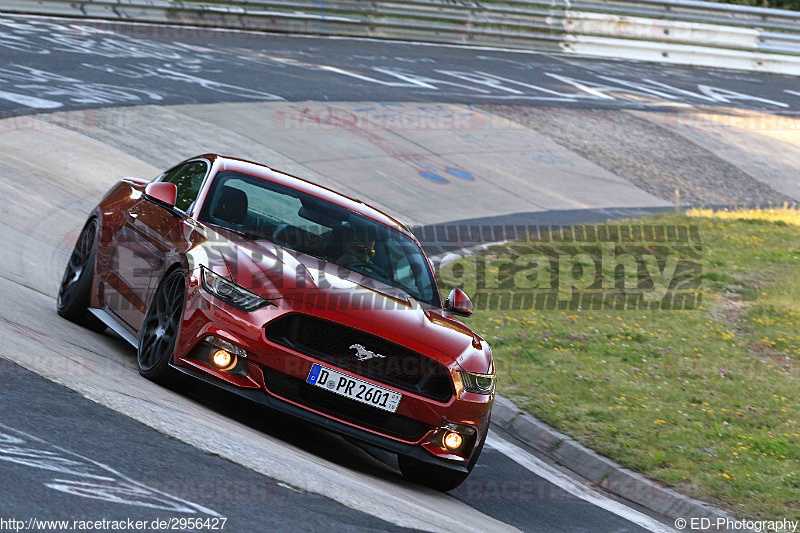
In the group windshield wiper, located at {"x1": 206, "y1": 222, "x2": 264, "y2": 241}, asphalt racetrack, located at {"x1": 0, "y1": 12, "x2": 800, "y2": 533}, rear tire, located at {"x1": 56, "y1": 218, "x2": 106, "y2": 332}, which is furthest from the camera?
rear tire, located at {"x1": 56, "y1": 218, "x2": 106, "y2": 332}

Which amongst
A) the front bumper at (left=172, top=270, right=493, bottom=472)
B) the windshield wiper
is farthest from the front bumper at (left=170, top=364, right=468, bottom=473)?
the windshield wiper

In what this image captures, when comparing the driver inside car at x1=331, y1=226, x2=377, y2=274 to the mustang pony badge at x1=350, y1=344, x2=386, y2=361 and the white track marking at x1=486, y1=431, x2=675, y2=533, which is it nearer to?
the mustang pony badge at x1=350, y1=344, x2=386, y2=361

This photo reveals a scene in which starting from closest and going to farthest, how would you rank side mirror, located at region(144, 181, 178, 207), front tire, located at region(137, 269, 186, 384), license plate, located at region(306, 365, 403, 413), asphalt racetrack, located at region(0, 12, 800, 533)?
asphalt racetrack, located at region(0, 12, 800, 533)
license plate, located at region(306, 365, 403, 413)
front tire, located at region(137, 269, 186, 384)
side mirror, located at region(144, 181, 178, 207)

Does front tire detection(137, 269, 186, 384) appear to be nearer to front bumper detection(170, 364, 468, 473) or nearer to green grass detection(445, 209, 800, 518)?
front bumper detection(170, 364, 468, 473)

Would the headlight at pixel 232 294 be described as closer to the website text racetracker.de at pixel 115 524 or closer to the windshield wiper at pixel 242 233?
the windshield wiper at pixel 242 233

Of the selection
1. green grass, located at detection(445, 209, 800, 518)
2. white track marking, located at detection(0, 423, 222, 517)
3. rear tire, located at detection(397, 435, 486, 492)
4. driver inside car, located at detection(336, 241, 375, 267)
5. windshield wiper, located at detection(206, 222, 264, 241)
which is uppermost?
windshield wiper, located at detection(206, 222, 264, 241)

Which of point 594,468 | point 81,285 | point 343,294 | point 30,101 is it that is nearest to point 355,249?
point 343,294

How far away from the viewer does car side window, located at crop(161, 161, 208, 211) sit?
799 centimetres

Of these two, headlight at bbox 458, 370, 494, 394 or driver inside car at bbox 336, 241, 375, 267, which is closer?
headlight at bbox 458, 370, 494, 394

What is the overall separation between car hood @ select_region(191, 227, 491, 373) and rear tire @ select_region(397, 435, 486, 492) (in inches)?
24.5

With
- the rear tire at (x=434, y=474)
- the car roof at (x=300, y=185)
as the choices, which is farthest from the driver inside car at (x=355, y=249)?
the rear tire at (x=434, y=474)

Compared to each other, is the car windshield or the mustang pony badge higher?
the car windshield

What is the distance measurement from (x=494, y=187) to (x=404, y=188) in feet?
6.33

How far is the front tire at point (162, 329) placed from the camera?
6.68m
